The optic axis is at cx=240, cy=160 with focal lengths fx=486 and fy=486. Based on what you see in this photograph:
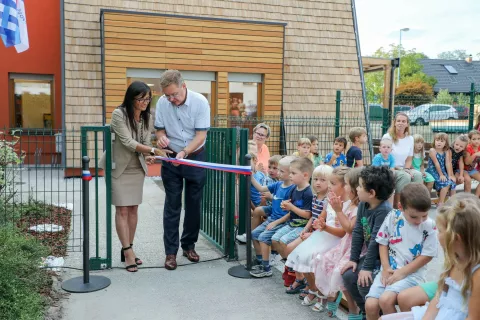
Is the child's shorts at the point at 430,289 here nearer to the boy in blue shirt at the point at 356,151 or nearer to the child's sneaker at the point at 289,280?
the child's sneaker at the point at 289,280

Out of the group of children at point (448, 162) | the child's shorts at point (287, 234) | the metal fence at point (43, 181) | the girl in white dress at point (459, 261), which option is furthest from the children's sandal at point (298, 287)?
the group of children at point (448, 162)

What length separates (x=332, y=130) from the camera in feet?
44.8

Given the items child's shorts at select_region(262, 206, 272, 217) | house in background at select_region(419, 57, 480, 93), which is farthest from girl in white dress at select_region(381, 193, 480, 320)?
house in background at select_region(419, 57, 480, 93)

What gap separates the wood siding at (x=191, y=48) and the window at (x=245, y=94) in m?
0.27

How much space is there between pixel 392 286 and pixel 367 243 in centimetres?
52

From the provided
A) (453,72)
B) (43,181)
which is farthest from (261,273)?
(453,72)

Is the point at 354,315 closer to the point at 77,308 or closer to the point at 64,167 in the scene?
the point at 77,308

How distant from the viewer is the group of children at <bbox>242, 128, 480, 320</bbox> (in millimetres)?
2484

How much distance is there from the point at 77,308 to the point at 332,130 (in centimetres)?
1057

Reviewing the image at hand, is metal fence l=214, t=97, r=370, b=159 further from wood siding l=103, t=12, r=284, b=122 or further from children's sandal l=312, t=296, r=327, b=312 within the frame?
children's sandal l=312, t=296, r=327, b=312

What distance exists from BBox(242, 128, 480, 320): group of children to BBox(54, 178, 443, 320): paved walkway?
0.21 meters

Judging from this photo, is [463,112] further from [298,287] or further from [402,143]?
[298,287]

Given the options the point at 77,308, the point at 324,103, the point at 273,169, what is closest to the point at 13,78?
the point at 324,103

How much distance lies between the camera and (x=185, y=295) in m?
4.38
